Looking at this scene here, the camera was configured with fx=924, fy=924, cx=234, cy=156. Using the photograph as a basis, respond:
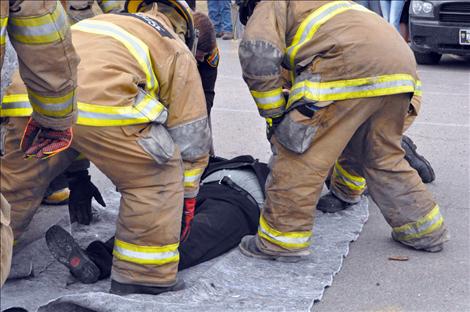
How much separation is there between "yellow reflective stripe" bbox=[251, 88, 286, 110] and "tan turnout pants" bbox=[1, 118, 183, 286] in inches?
27.0

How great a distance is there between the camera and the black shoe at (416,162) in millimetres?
6039

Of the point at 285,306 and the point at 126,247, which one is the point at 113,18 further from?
the point at 285,306

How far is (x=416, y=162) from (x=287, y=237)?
1.70 meters

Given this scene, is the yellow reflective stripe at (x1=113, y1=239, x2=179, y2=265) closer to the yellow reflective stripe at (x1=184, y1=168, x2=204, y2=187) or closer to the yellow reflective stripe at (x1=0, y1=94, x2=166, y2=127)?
the yellow reflective stripe at (x1=184, y1=168, x2=204, y2=187)

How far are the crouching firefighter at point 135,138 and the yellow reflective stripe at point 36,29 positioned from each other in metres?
1.01

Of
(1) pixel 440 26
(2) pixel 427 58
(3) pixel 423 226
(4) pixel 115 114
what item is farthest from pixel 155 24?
(2) pixel 427 58

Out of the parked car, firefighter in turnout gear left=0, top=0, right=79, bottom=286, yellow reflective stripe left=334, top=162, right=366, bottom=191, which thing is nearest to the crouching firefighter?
firefighter in turnout gear left=0, top=0, right=79, bottom=286

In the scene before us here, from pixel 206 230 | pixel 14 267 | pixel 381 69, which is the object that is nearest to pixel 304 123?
pixel 381 69

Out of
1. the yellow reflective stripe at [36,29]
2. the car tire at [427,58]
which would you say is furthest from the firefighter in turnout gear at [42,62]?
the car tire at [427,58]

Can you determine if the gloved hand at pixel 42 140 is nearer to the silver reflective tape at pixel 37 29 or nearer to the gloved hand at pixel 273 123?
the silver reflective tape at pixel 37 29

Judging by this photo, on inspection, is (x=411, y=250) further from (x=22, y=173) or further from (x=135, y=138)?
(x=22, y=173)

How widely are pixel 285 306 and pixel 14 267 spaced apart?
53.1 inches

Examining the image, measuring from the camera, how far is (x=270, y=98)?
15.1 ft

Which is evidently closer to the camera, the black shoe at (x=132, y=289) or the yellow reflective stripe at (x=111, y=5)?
the black shoe at (x=132, y=289)
